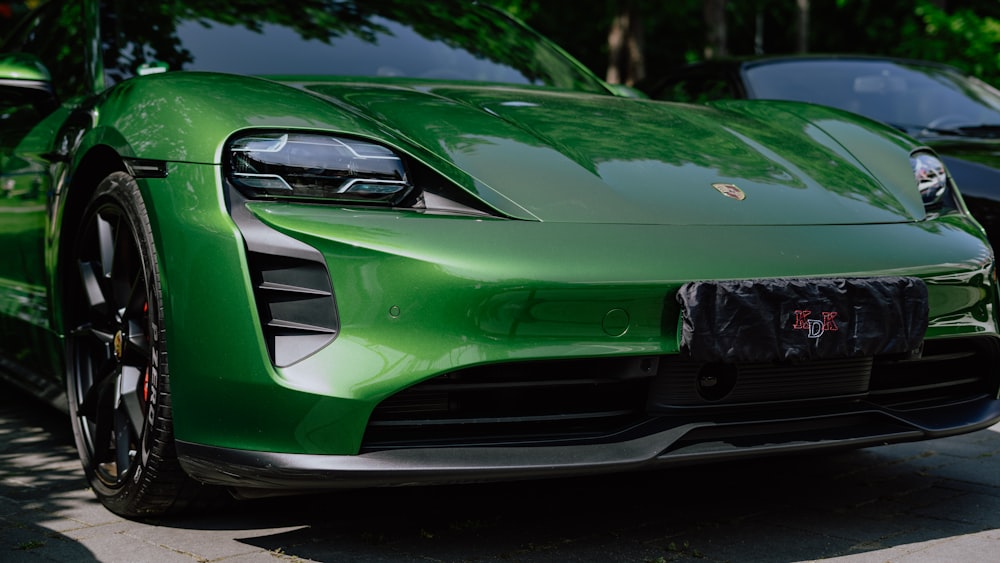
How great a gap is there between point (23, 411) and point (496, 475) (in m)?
2.81

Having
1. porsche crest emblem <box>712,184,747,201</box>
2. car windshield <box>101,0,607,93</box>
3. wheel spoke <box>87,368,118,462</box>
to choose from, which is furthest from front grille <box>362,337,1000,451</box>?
car windshield <box>101,0,607,93</box>

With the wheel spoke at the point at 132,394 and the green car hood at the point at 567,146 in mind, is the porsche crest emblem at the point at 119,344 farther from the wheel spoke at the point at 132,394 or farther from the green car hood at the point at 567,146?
the green car hood at the point at 567,146

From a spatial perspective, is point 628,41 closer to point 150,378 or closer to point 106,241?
point 106,241

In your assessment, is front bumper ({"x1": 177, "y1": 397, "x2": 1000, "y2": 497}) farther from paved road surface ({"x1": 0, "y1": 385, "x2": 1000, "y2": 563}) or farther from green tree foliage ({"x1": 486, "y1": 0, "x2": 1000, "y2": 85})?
green tree foliage ({"x1": 486, "y1": 0, "x2": 1000, "y2": 85})

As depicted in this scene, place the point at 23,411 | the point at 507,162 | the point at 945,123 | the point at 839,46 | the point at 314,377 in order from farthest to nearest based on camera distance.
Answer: the point at 839,46, the point at 945,123, the point at 23,411, the point at 507,162, the point at 314,377

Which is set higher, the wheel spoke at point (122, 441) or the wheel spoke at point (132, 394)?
the wheel spoke at point (132, 394)

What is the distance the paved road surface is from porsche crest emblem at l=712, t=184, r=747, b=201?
2.71 feet

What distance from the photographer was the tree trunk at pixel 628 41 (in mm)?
16688

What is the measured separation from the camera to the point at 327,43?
4.21 m

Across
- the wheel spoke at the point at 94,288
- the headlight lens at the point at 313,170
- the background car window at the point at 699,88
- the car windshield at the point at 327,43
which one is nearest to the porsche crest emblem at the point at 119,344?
the wheel spoke at the point at 94,288

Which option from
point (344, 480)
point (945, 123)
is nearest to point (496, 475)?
point (344, 480)

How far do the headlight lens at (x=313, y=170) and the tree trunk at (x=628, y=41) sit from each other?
14.1 metres

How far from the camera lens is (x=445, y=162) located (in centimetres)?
293

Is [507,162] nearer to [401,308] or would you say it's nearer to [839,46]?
[401,308]
